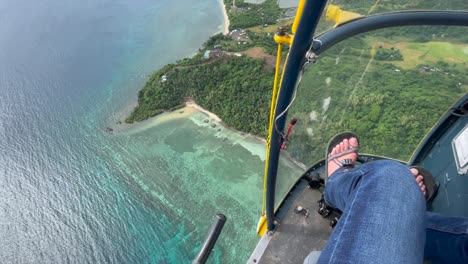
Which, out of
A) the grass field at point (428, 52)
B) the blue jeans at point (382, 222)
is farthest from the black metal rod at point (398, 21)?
the blue jeans at point (382, 222)

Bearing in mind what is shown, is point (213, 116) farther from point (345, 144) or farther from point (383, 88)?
point (345, 144)

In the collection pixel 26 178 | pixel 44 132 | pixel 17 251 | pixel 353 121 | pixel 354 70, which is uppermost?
pixel 354 70

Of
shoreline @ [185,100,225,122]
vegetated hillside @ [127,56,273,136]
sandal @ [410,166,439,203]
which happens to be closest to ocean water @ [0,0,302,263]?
shoreline @ [185,100,225,122]

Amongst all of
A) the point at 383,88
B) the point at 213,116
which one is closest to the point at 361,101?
the point at 383,88

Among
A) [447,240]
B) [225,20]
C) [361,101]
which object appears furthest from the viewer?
[225,20]

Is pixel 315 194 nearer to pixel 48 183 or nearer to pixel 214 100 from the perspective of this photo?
pixel 214 100

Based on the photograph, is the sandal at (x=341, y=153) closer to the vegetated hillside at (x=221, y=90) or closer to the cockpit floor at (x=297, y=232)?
the cockpit floor at (x=297, y=232)

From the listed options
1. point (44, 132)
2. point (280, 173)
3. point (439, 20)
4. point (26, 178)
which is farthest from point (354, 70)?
point (44, 132)
